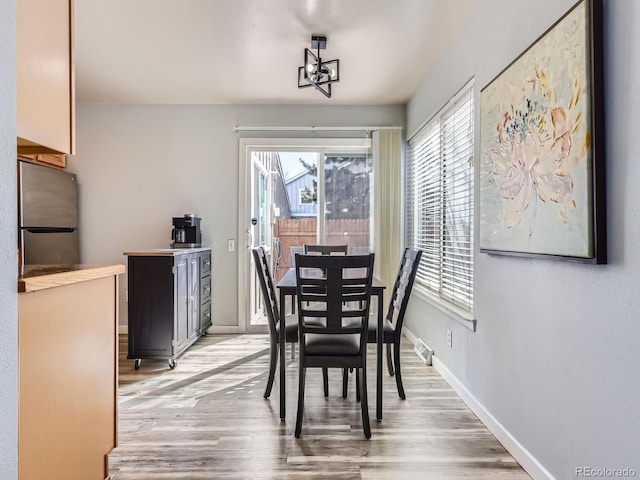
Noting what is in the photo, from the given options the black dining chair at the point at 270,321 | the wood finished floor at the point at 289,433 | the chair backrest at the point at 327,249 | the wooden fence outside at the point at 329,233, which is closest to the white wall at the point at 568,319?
the wood finished floor at the point at 289,433

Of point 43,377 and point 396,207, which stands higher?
point 396,207

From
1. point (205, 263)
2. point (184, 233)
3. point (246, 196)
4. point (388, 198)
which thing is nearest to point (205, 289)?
point (205, 263)

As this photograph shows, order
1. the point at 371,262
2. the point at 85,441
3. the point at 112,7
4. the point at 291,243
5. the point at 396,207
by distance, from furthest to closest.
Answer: the point at 291,243 → the point at 396,207 → the point at 112,7 → the point at 371,262 → the point at 85,441

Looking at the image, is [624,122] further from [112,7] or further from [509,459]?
[112,7]

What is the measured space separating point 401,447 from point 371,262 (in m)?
0.97

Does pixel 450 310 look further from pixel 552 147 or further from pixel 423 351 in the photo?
pixel 552 147

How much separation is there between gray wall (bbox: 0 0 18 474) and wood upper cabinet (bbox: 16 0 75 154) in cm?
13

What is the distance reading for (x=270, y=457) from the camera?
6.31ft

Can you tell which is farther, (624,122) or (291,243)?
(291,243)

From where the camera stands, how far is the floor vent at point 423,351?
3.28m

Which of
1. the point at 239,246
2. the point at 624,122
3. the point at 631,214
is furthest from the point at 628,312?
the point at 239,246

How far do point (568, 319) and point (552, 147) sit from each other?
691 mm

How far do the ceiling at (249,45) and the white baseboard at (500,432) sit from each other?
249 cm

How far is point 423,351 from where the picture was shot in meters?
3.41
